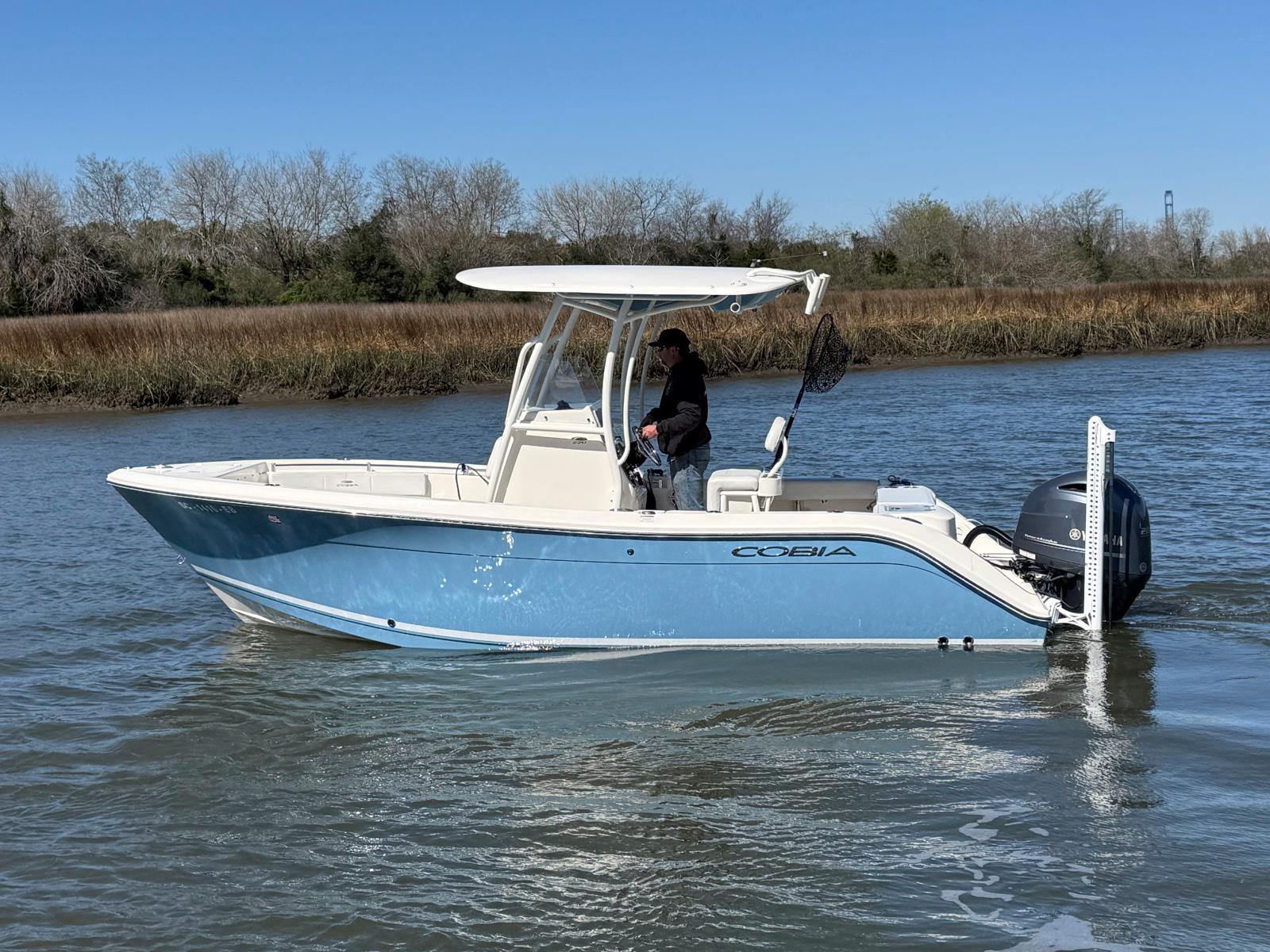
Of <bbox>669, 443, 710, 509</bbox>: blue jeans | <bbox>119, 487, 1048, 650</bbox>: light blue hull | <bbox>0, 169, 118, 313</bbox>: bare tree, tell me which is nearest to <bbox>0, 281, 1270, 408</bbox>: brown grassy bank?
<bbox>0, 169, 118, 313</bbox>: bare tree

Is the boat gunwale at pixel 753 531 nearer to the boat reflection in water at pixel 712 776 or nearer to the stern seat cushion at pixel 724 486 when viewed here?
the boat reflection in water at pixel 712 776

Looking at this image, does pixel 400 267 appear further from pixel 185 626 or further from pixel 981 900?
pixel 981 900

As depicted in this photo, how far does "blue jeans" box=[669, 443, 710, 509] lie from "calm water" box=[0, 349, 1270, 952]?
3.39 feet

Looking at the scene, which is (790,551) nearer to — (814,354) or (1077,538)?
(814,354)

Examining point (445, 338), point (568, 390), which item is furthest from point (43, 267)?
point (568, 390)

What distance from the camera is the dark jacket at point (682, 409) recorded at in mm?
7500

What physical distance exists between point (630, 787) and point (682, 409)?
2.59 m

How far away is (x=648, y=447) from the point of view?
762 cm

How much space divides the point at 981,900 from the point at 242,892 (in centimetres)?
275

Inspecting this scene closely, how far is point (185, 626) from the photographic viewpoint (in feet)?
28.8

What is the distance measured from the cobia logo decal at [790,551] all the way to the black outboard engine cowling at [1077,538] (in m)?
1.33

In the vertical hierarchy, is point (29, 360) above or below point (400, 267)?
below

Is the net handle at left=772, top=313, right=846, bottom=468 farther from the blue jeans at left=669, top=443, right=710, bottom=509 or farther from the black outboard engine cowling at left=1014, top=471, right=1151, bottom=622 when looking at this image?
the black outboard engine cowling at left=1014, top=471, right=1151, bottom=622

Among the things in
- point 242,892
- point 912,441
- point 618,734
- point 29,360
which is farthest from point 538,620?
point 29,360
